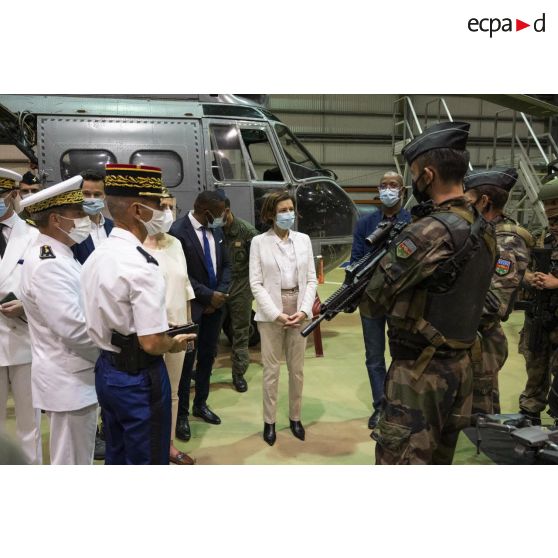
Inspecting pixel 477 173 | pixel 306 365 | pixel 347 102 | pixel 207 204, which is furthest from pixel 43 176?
pixel 347 102

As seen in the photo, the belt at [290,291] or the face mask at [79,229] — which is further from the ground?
the face mask at [79,229]

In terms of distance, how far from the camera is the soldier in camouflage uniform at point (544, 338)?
132 inches

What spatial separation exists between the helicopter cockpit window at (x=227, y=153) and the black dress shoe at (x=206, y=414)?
8.80ft

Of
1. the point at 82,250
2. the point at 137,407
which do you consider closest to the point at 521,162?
the point at 82,250

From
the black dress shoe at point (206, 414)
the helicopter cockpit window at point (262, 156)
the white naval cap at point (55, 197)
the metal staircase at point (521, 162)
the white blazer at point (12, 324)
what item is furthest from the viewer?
the metal staircase at point (521, 162)

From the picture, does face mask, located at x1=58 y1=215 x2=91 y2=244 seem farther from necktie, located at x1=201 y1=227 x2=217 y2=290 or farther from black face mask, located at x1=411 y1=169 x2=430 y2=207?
black face mask, located at x1=411 y1=169 x2=430 y2=207

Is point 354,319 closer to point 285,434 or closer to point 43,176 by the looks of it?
point 285,434

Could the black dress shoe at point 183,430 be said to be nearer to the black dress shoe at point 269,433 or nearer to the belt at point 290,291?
the black dress shoe at point 269,433

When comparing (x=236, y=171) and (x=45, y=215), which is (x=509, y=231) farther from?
(x=236, y=171)

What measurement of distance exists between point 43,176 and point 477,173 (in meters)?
4.22

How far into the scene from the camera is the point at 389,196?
3432mm

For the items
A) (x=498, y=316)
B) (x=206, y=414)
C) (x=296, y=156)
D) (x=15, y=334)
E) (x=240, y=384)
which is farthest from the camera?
(x=296, y=156)

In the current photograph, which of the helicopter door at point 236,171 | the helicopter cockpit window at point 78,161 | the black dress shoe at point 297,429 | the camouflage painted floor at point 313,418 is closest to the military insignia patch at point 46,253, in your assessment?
the camouflage painted floor at point 313,418

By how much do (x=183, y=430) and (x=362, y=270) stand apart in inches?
86.0
